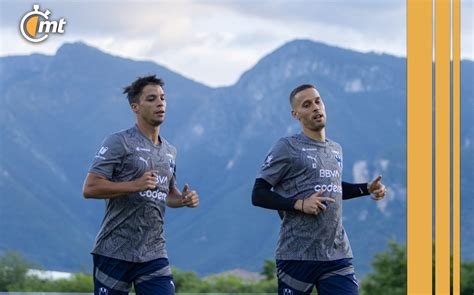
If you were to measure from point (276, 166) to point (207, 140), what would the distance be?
48095 mm

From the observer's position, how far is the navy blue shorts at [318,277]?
7.00m

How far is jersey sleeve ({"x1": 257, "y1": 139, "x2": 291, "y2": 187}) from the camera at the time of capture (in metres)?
7.09

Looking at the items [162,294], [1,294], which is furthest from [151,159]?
[1,294]

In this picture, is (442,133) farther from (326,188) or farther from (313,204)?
(313,204)

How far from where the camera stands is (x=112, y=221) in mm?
7062

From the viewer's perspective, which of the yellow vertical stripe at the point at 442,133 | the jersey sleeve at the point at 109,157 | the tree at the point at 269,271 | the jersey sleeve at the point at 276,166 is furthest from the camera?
the tree at the point at 269,271

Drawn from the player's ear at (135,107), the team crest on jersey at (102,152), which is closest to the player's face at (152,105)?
the player's ear at (135,107)

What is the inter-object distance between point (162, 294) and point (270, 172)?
1084 mm

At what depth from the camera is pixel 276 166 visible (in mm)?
7098

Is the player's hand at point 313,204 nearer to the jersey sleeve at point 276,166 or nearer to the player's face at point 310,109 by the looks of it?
the jersey sleeve at point 276,166

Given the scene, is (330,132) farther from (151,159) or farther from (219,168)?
(151,159)

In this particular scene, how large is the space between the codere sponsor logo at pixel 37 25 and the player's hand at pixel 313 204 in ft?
16.3

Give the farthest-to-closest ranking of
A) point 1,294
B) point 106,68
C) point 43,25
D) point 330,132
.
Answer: point 106,68 → point 330,132 → point 1,294 → point 43,25

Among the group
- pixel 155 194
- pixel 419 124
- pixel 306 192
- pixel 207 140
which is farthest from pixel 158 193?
pixel 207 140
